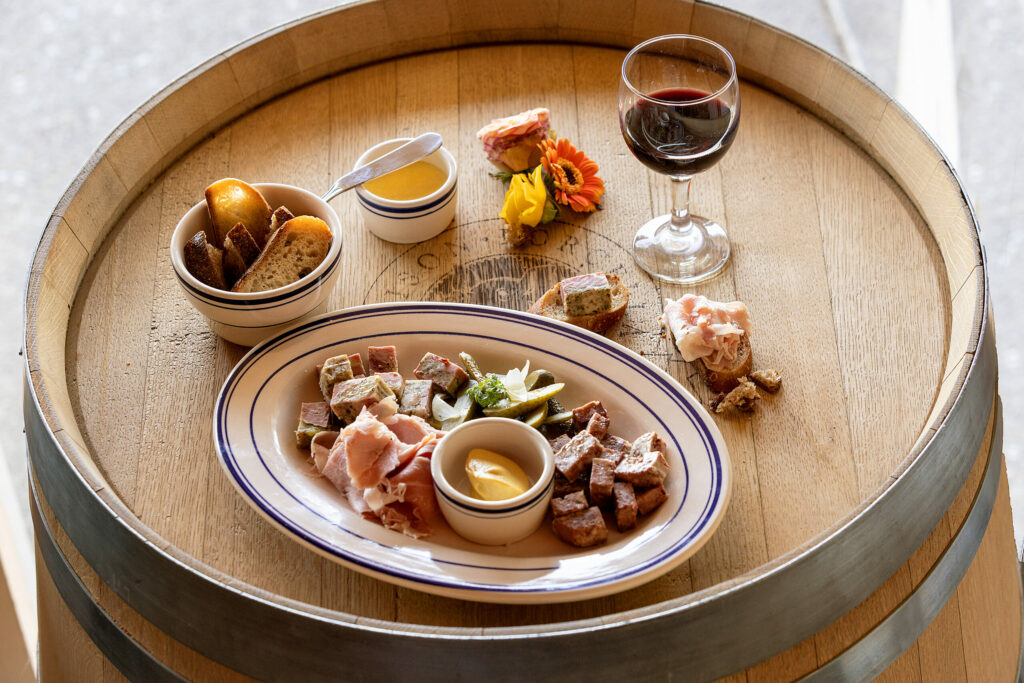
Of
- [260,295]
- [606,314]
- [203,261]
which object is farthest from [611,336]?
[203,261]

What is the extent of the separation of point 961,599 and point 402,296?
1.08 metres

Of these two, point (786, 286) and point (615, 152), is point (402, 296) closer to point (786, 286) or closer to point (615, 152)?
point (615, 152)

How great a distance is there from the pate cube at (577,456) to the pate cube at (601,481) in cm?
2

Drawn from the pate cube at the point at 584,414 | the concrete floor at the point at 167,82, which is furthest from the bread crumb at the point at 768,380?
the concrete floor at the point at 167,82

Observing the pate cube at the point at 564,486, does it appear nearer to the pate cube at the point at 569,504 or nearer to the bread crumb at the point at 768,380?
the pate cube at the point at 569,504

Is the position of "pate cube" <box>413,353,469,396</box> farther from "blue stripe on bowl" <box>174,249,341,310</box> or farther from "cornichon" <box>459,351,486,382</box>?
"blue stripe on bowl" <box>174,249,341,310</box>

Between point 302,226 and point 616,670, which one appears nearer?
point 616,670

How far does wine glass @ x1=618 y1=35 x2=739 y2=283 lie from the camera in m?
1.71

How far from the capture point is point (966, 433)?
154 centimetres

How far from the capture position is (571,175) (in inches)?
78.4

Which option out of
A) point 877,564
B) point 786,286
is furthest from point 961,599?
point 786,286

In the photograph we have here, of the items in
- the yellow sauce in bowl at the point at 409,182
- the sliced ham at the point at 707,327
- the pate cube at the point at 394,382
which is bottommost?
the pate cube at the point at 394,382

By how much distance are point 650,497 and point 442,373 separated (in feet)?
1.33

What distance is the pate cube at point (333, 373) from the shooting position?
1652mm
